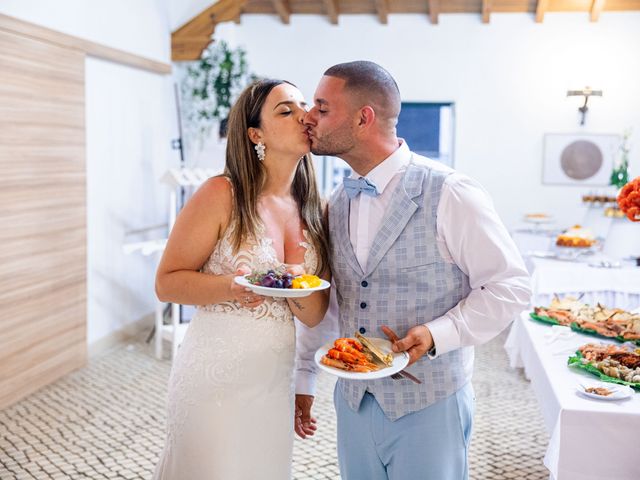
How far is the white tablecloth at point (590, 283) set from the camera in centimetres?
470

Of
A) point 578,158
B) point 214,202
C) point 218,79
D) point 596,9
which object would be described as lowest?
point 214,202

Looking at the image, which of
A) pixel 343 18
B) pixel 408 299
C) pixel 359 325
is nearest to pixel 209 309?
pixel 359 325

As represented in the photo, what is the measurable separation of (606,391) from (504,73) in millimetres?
7039

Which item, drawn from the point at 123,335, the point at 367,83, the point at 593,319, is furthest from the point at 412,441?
the point at 123,335

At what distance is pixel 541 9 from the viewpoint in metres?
8.34

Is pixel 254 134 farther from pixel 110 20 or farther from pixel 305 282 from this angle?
pixel 110 20

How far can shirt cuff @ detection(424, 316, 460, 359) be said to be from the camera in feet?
6.18

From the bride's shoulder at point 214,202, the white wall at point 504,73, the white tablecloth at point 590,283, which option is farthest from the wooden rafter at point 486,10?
the bride's shoulder at point 214,202

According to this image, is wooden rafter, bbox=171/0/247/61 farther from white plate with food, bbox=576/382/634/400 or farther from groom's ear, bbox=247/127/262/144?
white plate with food, bbox=576/382/634/400

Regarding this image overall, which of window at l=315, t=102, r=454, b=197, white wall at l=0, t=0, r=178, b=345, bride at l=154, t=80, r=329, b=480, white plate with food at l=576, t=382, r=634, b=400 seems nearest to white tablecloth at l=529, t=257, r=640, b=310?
white plate with food at l=576, t=382, r=634, b=400

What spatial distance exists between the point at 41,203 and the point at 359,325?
361 cm

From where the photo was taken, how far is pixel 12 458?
3990 millimetres

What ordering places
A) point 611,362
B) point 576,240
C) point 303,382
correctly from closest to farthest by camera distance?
point 303,382 → point 611,362 → point 576,240

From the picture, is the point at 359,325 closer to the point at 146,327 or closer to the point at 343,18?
the point at 146,327
